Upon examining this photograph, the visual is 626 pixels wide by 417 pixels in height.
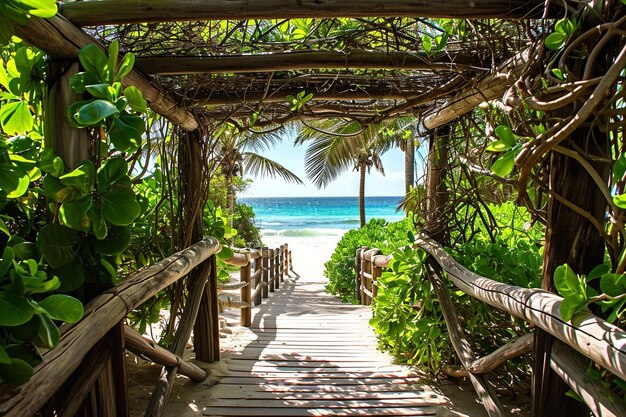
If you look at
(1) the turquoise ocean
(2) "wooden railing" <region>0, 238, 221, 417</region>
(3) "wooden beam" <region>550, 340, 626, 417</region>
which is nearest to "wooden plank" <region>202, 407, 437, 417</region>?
(2) "wooden railing" <region>0, 238, 221, 417</region>

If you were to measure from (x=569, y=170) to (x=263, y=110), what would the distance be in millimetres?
2096

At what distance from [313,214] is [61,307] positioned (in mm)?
46304

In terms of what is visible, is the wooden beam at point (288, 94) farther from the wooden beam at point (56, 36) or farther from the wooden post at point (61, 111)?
the wooden post at point (61, 111)

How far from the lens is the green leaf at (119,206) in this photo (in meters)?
1.23

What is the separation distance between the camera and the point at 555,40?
1366 mm

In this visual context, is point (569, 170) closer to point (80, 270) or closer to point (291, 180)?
point (80, 270)

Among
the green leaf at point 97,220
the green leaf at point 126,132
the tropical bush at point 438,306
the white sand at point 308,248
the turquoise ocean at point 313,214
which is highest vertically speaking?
the green leaf at point 126,132

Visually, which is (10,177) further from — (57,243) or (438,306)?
(438,306)

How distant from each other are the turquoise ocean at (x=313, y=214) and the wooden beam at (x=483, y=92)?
28877 mm

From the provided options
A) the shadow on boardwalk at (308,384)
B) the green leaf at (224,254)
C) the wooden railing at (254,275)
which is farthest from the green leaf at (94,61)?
the wooden railing at (254,275)

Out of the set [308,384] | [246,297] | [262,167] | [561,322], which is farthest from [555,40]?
[262,167]

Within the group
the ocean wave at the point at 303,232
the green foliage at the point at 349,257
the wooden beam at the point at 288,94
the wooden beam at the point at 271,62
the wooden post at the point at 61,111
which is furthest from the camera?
the ocean wave at the point at 303,232

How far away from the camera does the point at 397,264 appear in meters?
2.97

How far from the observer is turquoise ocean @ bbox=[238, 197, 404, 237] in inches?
1433
